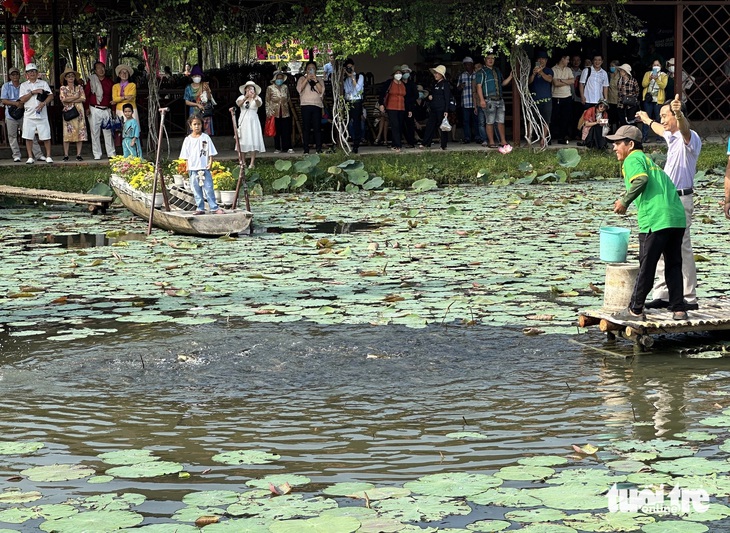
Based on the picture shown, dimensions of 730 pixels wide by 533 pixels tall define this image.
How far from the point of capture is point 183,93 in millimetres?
23953

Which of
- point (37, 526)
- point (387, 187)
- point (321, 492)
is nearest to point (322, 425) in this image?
point (321, 492)

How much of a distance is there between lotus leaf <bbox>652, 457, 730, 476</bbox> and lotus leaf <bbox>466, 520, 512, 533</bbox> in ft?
3.30

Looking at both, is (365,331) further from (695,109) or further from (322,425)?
(695,109)

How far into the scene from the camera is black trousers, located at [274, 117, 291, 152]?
2303 centimetres

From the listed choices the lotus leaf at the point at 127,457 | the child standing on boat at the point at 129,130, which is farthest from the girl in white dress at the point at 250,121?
the lotus leaf at the point at 127,457

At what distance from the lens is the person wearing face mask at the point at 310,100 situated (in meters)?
22.0

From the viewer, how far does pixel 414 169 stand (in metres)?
20.0

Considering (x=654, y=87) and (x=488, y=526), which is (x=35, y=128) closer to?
(x=654, y=87)

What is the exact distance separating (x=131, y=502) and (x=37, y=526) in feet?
1.45

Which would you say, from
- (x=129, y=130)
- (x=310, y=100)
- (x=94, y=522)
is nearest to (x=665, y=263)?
(x=94, y=522)

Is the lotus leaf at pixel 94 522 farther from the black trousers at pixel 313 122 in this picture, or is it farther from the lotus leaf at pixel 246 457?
the black trousers at pixel 313 122

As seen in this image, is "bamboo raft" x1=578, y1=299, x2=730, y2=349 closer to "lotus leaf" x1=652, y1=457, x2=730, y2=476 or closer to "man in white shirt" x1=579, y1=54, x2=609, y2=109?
"lotus leaf" x1=652, y1=457, x2=730, y2=476

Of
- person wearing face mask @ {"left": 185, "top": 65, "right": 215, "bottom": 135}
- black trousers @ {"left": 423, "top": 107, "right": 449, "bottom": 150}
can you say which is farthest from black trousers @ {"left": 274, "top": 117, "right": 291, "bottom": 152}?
black trousers @ {"left": 423, "top": 107, "right": 449, "bottom": 150}

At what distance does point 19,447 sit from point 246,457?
1226 mm
